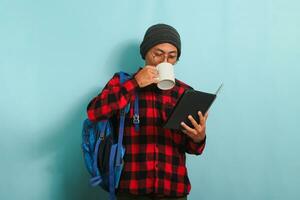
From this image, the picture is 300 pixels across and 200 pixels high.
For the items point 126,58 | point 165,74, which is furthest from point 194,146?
point 126,58

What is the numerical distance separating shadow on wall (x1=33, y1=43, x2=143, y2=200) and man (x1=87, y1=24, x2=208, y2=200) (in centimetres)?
30

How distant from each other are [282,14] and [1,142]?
1335 millimetres

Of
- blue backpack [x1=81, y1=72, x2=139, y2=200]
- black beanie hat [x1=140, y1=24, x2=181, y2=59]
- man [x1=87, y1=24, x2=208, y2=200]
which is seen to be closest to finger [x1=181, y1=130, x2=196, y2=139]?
man [x1=87, y1=24, x2=208, y2=200]

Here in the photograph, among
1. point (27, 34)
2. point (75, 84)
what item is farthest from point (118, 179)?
point (27, 34)

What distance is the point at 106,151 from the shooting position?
3.55ft

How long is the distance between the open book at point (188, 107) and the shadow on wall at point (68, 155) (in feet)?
1.52

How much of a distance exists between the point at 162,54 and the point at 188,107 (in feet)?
0.80

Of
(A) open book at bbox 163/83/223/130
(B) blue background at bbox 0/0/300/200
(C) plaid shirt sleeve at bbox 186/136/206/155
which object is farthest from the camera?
(B) blue background at bbox 0/0/300/200

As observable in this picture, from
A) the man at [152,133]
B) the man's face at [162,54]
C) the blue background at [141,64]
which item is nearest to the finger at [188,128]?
the man at [152,133]

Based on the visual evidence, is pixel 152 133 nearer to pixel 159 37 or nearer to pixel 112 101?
pixel 112 101

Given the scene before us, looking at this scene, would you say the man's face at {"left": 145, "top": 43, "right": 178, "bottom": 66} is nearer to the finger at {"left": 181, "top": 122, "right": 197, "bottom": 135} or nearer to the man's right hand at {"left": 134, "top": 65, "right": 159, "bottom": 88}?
the man's right hand at {"left": 134, "top": 65, "right": 159, "bottom": 88}

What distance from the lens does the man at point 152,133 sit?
1039 mm

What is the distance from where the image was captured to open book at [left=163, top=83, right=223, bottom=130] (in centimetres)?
98

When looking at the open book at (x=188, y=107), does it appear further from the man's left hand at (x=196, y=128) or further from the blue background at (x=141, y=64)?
the blue background at (x=141, y=64)
